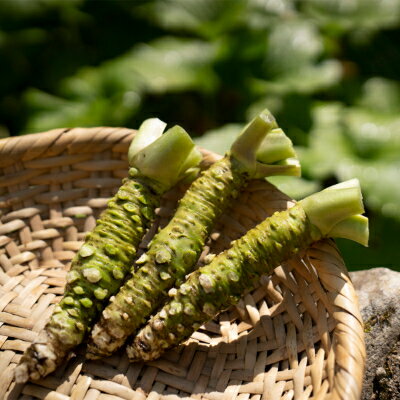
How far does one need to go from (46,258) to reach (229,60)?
1.95 metres

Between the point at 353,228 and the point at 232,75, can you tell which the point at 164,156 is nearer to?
the point at 353,228

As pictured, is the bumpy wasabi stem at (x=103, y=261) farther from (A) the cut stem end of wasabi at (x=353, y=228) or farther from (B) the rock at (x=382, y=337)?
(B) the rock at (x=382, y=337)

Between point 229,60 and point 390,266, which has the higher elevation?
point 229,60

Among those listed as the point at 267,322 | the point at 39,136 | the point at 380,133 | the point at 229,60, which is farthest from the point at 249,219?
the point at 229,60

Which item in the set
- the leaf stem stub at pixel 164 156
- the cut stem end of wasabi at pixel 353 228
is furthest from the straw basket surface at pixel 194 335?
the leaf stem stub at pixel 164 156

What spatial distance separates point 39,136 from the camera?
205cm

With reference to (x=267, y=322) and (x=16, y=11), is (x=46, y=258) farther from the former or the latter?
(x=16, y=11)

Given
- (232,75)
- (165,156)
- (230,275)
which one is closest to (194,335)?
(230,275)

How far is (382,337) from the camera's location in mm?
1837

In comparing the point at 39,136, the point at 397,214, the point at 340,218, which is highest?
the point at 39,136

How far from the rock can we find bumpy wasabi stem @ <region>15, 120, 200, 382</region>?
81 centimetres

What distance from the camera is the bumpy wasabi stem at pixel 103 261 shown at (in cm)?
156

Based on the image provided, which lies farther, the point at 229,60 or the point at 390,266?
the point at 229,60

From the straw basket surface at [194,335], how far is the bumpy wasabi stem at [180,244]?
0.12 m
